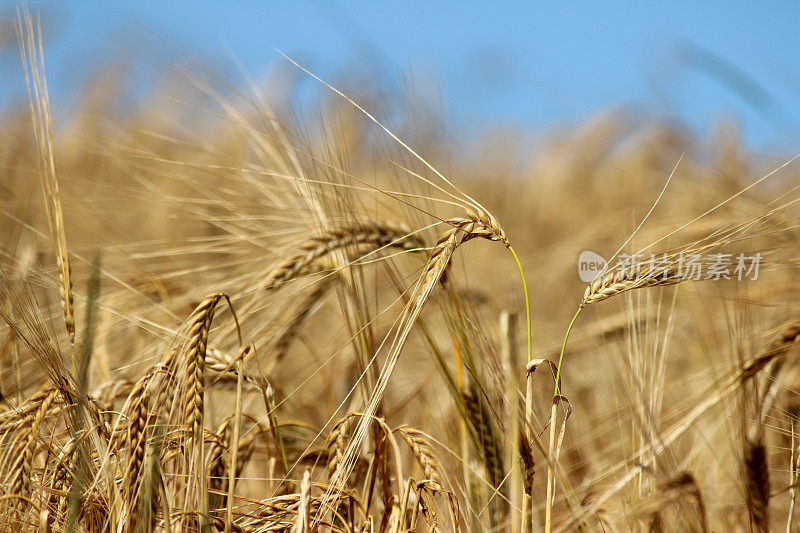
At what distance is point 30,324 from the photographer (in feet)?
3.11

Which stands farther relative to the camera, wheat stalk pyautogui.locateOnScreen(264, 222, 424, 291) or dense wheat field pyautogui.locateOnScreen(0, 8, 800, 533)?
wheat stalk pyautogui.locateOnScreen(264, 222, 424, 291)

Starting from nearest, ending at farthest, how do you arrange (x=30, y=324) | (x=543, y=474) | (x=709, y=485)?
(x=30, y=324)
(x=709, y=485)
(x=543, y=474)

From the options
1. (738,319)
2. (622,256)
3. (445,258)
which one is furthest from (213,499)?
(738,319)

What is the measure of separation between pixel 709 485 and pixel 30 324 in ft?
4.30

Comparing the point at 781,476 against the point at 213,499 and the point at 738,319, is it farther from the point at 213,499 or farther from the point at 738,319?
the point at 213,499

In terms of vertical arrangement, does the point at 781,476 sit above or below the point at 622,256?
below

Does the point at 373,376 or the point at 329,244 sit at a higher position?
the point at 329,244

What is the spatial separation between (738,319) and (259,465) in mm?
1369

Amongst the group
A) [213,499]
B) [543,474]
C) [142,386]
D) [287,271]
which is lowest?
[543,474]

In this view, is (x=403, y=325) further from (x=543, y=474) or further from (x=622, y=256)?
(x=543, y=474)

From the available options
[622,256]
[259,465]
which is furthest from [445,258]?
[259,465]

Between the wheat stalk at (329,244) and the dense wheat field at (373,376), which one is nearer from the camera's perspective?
the dense wheat field at (373,376)

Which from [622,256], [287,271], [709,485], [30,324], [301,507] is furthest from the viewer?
[709,485]

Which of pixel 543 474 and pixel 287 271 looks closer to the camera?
pixel 287 271
